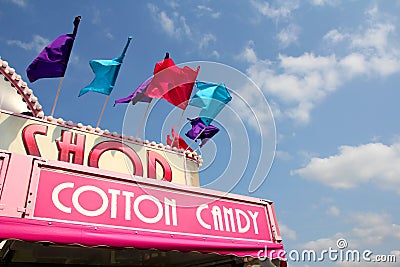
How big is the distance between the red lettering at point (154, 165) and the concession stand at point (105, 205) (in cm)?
2

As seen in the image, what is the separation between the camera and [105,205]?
14.5 ft

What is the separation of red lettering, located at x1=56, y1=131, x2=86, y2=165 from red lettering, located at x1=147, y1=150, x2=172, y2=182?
1.40 meters

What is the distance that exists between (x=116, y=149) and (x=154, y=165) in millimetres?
861

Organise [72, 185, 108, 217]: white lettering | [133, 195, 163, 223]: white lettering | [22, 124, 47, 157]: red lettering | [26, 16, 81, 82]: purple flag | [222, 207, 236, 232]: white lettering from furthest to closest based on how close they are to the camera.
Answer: [26, 16, 81, 82]: purple flag, [22, 124, 47, 157]: red lettering, [222, 207, 236, 232]: white lettering, [133, 195, 163, 223]: white lettering, [72, 185, 108, 217]: white lettering

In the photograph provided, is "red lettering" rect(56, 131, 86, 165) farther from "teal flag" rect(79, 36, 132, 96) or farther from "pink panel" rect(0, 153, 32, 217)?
"pink panel" rect(0, 153, 32, 217)

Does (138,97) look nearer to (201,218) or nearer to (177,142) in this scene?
(177,142)

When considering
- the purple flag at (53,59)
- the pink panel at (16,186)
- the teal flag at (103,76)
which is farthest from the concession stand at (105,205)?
the teal flag at (103,76)

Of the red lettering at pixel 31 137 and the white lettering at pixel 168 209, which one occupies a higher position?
the red lettering at pixel 31 137

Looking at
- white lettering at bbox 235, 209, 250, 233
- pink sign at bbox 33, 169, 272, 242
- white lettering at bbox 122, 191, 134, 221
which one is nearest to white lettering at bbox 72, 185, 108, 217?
pink sign at bbox 33, 169, 272, 242

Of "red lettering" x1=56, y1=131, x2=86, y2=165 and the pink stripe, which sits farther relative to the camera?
"red lettering" x1=56, y1=131, x2=86, y2=165

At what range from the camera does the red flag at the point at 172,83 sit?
28.5ft

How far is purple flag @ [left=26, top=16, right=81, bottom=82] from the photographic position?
7.59 m

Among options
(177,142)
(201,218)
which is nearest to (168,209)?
(201,218)

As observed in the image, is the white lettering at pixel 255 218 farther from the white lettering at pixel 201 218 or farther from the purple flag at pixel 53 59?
the purple flag at pixel 53 59
